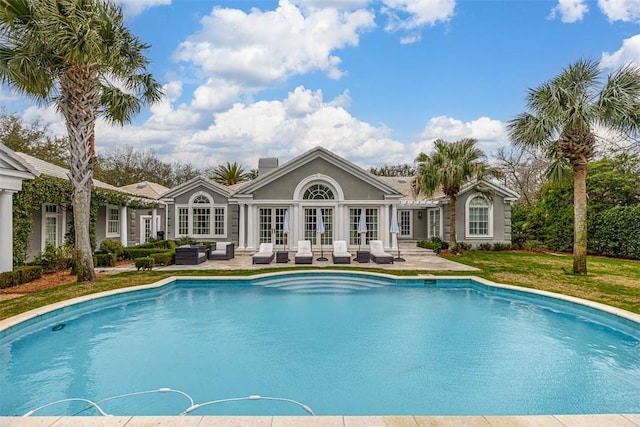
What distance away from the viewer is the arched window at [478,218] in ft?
80.3

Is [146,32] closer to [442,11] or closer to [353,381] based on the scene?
[442,11]

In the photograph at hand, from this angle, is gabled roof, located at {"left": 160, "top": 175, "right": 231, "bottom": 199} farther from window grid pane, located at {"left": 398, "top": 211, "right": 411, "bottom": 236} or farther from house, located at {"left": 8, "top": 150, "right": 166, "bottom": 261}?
window grid pane, located at {"left": 398, "top": 211, "right": 411, "bottom": 236}

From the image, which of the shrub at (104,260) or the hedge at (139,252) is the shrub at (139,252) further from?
the shrub at (104,260)

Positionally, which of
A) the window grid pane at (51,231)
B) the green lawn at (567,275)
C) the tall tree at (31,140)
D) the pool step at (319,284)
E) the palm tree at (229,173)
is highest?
the tall tree at (31,140)

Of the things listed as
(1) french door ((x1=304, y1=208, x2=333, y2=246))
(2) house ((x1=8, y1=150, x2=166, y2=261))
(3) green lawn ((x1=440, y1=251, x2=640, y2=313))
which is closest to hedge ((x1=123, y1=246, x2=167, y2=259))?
(2) house ((x1=8, y1=150, x2=166, y2=261))

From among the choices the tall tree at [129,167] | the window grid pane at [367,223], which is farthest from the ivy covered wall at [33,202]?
the tall tree at [129,167]

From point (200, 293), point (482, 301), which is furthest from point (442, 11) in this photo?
point (200, 293)

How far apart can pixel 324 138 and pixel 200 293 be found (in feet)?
67.9

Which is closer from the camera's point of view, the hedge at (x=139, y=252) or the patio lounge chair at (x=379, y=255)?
the patio lounge chair at (x=379, y=255)

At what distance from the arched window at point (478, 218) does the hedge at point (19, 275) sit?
22897 mm

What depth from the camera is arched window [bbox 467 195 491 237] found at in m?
24.5

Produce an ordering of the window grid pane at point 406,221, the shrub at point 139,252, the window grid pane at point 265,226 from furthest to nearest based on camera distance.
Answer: the window grid pane at point 406,221 → the window grid pane at point 265,226 → the shrub at point 139,252

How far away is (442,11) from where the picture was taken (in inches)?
541

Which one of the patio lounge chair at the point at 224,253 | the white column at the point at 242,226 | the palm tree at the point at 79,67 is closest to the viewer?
the palm tree at the point at 79,67
